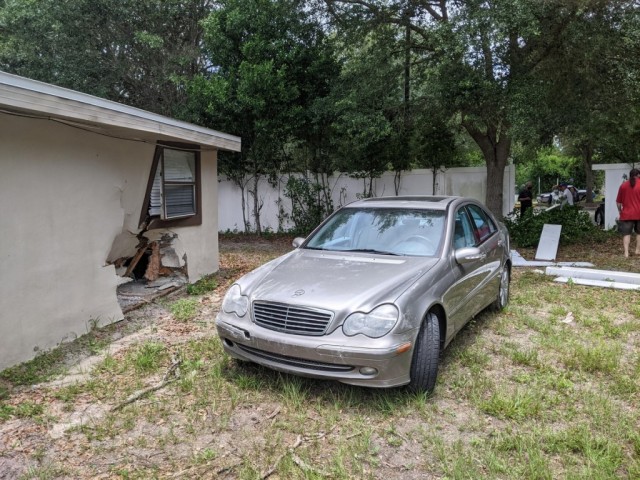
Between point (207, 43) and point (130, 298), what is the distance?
8.37 metres

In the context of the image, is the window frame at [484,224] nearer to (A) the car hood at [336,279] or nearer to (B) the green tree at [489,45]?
(A) the car hood at [336,279]

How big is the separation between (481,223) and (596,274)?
11.0 ft

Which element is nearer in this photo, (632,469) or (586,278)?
(632,469)

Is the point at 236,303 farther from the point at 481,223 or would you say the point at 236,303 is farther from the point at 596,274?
the point at 596,274

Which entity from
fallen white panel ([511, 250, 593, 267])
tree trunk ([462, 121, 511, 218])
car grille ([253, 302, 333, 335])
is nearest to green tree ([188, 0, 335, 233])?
tree trunk ([462, 121, 511, 218])

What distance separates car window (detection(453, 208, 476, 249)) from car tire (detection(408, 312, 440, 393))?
1.19 metres

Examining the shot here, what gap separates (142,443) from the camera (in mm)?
3219

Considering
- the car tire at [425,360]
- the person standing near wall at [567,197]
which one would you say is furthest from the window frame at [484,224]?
the person standing near wall at [567,197]

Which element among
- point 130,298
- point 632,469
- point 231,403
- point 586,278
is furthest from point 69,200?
point 586,278

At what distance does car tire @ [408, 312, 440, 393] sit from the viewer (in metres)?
3.61

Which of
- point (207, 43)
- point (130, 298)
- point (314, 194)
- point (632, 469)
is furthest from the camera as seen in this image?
point (314, 194)

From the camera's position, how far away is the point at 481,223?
567cm

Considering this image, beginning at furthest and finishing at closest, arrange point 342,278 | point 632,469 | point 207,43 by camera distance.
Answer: point 207,43, point 342,278, point 632,469

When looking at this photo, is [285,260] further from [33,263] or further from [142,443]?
[33,263]
